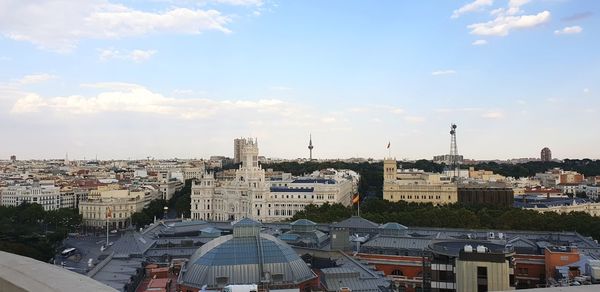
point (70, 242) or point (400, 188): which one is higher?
point (400, 188)

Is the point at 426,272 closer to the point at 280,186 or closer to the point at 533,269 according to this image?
the point at 533,269

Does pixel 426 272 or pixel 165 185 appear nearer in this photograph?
pixel 426 272

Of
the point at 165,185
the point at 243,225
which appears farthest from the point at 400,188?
the point at 243,225

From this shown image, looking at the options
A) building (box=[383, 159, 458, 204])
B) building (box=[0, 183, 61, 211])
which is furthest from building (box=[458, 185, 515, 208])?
building (box=[0, 183, 61, 211])

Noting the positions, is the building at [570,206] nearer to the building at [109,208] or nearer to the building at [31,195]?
the building at [109,208]

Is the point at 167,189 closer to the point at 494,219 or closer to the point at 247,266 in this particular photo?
the point at 494,219

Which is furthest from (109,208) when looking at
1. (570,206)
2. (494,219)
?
(570,206)

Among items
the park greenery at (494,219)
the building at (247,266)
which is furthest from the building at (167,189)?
the building at (247,266)
